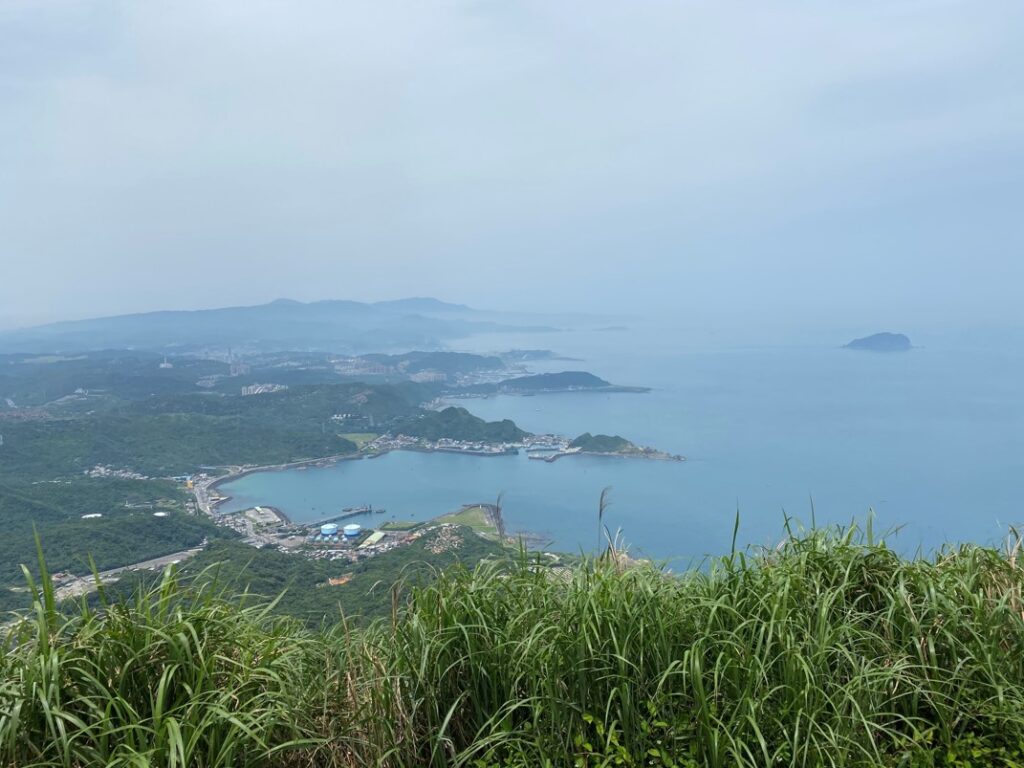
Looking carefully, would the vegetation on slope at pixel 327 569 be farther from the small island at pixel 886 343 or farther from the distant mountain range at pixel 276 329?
the distant mountain range at pixel 276 329

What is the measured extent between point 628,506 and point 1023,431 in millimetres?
25072

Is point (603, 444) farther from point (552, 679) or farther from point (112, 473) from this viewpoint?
point (552, 679)

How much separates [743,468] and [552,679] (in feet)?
104

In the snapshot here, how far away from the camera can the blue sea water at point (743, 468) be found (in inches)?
808

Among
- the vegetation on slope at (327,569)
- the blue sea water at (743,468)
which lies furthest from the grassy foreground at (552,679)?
the vegetation on slope at (327,569)

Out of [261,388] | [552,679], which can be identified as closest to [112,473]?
[261,388]

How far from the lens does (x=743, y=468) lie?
31250mm

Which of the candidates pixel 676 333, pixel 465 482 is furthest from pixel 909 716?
pixel 676 333

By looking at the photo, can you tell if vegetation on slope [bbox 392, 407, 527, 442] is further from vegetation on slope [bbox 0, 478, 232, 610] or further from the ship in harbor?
vegetation on slope [bbox 0, 478, 232, 610]

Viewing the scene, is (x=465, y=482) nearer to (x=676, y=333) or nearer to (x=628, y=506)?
(x=628, y=506)

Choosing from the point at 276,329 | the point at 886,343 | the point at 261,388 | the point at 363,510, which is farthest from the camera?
the point at 276,329

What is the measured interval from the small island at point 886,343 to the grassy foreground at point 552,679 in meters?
85.5

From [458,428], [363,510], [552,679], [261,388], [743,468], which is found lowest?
[363,510]

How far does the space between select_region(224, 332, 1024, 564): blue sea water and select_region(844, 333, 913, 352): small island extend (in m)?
11.4
